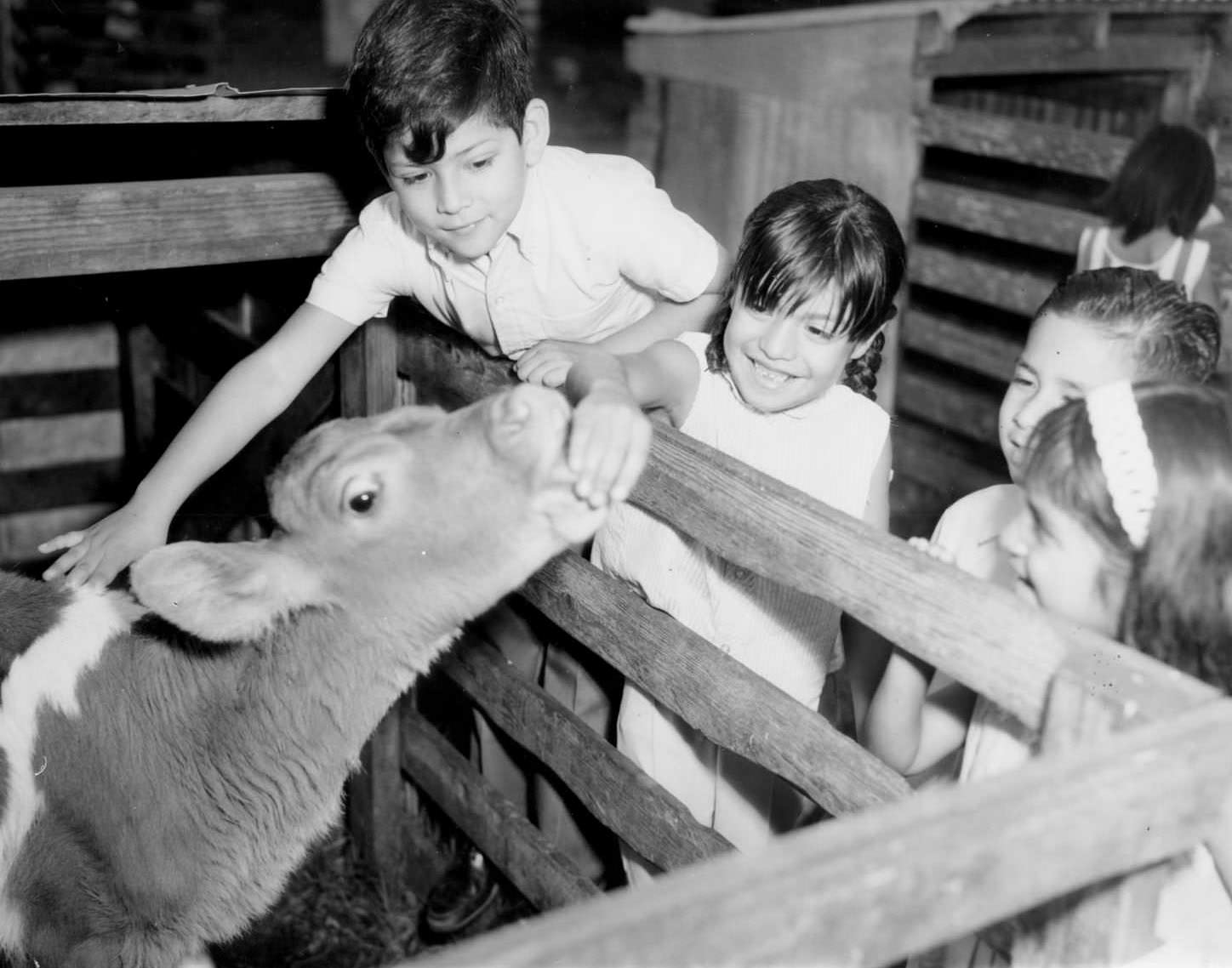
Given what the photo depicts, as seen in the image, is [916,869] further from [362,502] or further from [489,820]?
[489,820]

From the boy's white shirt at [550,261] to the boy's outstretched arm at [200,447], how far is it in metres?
0.12

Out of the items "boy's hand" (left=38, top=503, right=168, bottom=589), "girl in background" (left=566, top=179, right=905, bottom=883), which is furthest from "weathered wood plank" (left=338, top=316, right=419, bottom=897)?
"girl in background" (left=566, top=179, right=905, bottom=883)

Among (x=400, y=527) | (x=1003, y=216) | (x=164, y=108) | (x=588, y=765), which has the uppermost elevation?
(x=164, y=108)

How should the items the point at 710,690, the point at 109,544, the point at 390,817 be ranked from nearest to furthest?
the point at 710,690 < the point at 109,544 < the point at 390,817

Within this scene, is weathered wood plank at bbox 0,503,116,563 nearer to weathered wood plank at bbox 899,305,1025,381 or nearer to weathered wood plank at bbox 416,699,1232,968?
weathered wood plank at bbox 899,305,1025,381

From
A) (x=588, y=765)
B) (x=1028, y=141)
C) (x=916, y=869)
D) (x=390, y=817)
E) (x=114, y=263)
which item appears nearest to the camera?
(x=916, y=869)

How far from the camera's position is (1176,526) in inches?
63.5

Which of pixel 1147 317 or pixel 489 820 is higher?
pixel 1147 317

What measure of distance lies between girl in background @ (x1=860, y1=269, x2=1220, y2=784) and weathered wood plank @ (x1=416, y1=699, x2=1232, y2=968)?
36.0 inches

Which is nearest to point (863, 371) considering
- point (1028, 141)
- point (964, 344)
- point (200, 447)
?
point (200, 447)

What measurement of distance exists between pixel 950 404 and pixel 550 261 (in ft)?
13.4

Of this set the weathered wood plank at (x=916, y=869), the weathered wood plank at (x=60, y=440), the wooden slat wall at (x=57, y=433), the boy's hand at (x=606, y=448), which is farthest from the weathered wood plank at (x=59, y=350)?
the weathered wood plank at (x=916, y=869)

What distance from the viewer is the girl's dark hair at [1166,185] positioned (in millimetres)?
4598

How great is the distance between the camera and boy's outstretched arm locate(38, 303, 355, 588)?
8.39 ft
